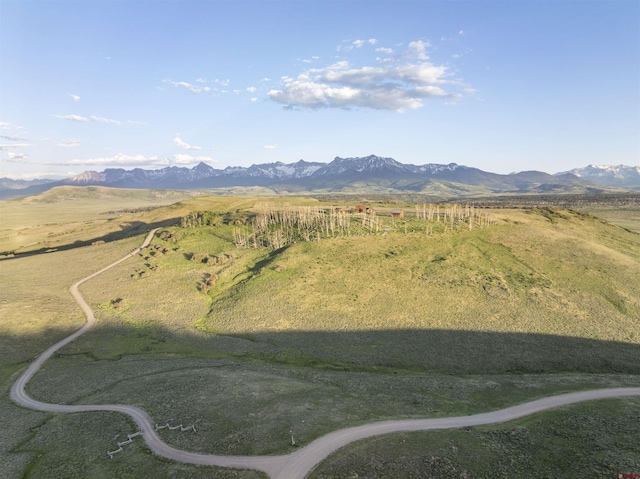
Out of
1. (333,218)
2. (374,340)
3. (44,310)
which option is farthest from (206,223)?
(374,340)

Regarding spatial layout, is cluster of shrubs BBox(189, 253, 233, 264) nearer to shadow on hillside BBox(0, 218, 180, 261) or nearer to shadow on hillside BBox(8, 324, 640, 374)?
shadow on hillside BBox(8, 324, 640, 374)

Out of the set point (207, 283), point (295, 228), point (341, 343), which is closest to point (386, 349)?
point (341, 343)

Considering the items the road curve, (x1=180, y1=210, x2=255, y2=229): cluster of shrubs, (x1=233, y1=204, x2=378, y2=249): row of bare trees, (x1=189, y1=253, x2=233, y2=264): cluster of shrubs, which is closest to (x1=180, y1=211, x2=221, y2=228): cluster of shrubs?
(x1=180, y1=210, x2=255, y2=229): cluster of shrubs

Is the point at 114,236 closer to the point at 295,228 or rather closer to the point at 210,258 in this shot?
the point at 210,258

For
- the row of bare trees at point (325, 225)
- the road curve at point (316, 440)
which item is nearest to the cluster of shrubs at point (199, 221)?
the row of bare trees at point (325, 225)

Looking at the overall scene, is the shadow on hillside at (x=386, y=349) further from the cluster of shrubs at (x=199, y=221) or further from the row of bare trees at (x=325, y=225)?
the cluster of shrubs at (x=199, y=221)

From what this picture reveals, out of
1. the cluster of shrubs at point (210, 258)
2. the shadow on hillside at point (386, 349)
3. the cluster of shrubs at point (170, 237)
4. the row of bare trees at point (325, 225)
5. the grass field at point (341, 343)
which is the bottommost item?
the shadow on hillside at point (386, 349)
